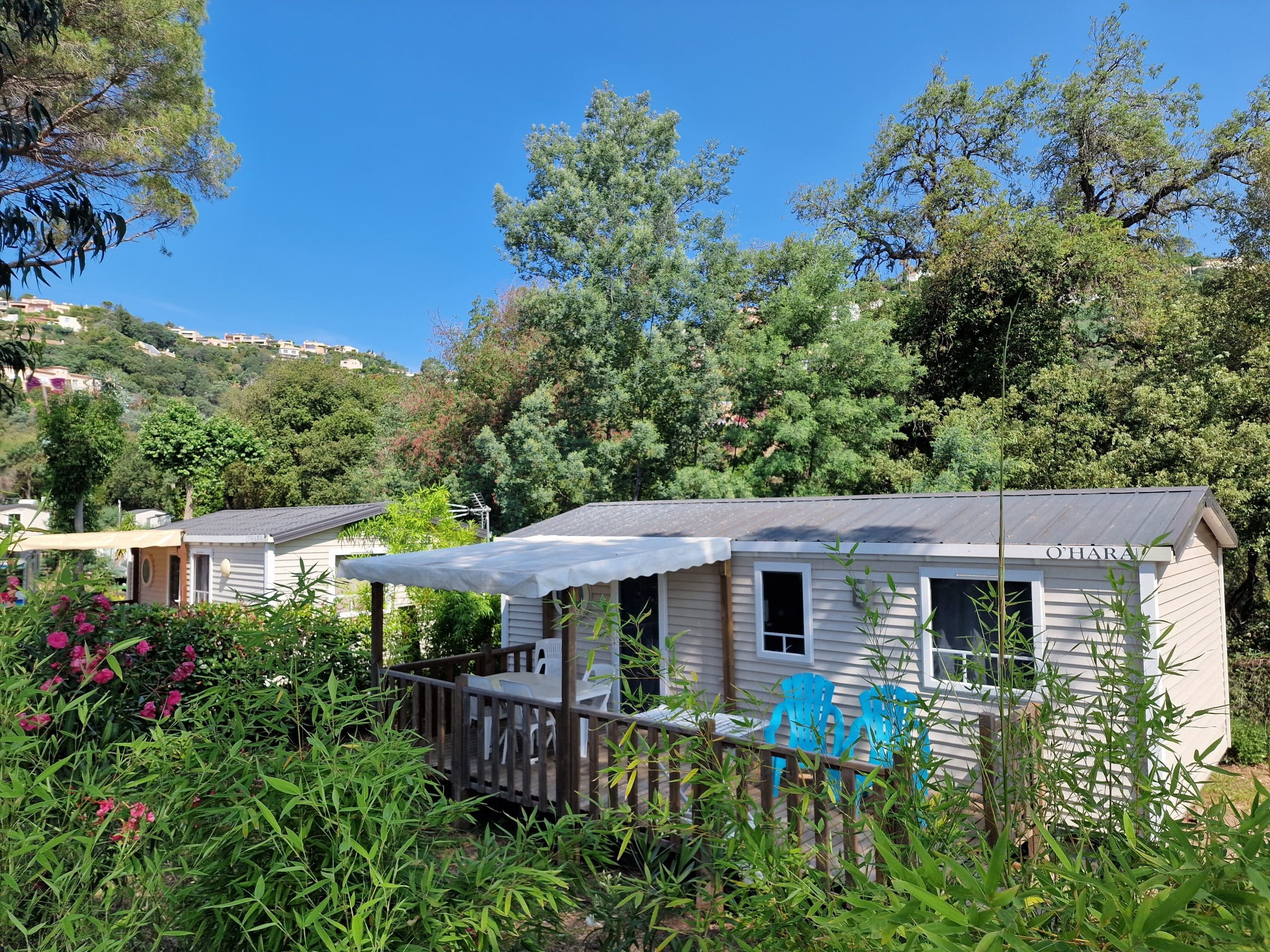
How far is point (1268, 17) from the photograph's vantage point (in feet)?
44.0

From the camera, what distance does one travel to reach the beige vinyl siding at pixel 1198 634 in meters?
6.17

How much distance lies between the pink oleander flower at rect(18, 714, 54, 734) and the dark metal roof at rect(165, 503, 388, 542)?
10616 mm

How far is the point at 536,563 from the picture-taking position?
5977mm

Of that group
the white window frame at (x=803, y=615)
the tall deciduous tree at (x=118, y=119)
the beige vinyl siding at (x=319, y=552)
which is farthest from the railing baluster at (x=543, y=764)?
the beige vinyl siding at (x=319, y=552)

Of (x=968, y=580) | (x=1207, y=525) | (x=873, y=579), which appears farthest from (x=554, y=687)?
(x=1207, y=525)

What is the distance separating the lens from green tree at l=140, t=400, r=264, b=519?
19.4 metres

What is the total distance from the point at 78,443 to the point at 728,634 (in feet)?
53.9

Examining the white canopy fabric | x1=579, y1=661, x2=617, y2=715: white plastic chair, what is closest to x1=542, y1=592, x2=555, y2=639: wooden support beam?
the white canopy fabric

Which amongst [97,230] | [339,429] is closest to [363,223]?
[339,429]

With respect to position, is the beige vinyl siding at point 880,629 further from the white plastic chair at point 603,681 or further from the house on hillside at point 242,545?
the house on hillside at point 242,545

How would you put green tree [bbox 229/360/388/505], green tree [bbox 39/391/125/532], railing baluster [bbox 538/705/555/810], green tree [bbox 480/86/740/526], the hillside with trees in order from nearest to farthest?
1. railing baluster [bbox 538/705/555/810]
2. the hillside with trees
3. green tree [bbox 480/86/740/526]
4. green tree [bbox 39/391/125/532]
5. green tree [bbox 229/360/388/505]

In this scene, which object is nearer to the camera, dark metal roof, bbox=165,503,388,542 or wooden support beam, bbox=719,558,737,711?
wooden support beam, bbox=719,558,737,711

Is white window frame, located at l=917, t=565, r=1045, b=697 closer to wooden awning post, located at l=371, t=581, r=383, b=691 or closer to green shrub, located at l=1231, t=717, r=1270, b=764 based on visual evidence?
green shrub, located at l=1231, t=717, r=1270, b=764

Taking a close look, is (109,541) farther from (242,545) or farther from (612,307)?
(612,307)
